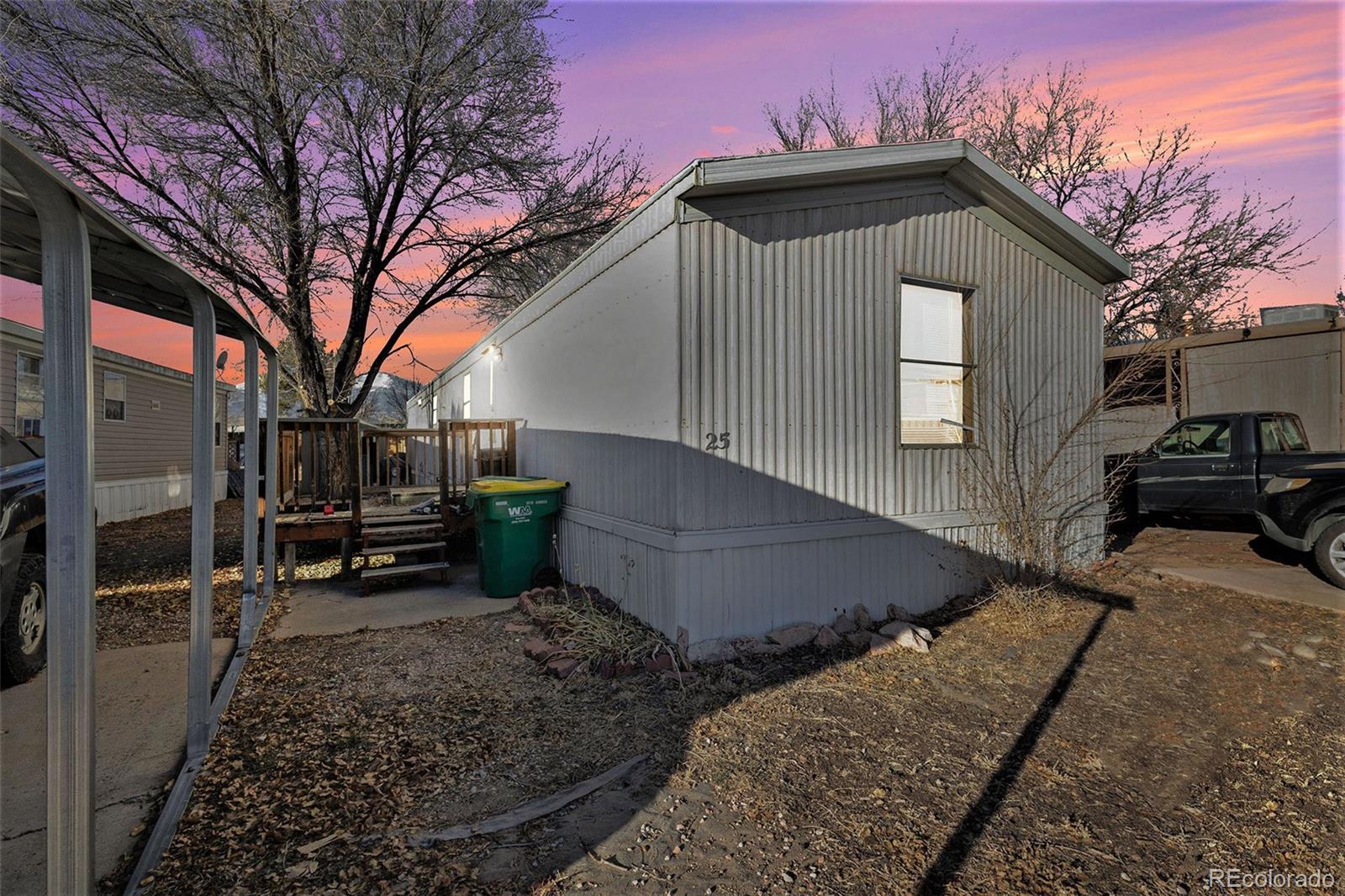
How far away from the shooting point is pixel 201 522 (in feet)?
10.3

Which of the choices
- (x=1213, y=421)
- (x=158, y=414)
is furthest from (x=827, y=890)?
(x=158, y=414)

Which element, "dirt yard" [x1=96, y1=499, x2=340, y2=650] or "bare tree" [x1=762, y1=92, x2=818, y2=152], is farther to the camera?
"bare tree" [x1=762, y1=92, x2=818, y2=152]

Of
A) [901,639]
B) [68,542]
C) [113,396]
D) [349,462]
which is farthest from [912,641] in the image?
[113,396]

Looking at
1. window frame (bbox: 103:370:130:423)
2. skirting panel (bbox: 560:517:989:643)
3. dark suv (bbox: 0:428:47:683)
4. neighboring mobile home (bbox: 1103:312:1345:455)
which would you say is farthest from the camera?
window frame (bbox: 103:370:130:423)

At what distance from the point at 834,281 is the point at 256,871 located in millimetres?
4722

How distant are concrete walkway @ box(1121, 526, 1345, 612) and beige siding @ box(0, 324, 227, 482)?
14.7m

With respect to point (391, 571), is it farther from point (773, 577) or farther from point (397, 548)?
point (773, 577)

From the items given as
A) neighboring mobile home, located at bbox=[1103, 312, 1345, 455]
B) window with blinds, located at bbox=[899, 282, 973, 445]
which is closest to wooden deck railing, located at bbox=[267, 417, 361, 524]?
window with blinds, located at bbox=[899, 282, 973, 445]

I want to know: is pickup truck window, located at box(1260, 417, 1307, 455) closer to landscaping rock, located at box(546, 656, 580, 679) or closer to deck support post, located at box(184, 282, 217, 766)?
landscaping rock, located at box(546, 656, 580, 679)

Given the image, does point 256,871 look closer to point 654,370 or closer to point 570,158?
point 654,370

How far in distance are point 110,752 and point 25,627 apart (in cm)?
139

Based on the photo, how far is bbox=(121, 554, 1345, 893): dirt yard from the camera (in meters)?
2.26

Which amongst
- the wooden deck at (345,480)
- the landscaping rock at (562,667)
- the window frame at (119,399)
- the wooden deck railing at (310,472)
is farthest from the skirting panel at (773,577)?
the window frame at (119,399)

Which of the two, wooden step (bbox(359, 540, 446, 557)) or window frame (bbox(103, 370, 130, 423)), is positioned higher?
window frame (bbox(103, 370, 130, 423))
